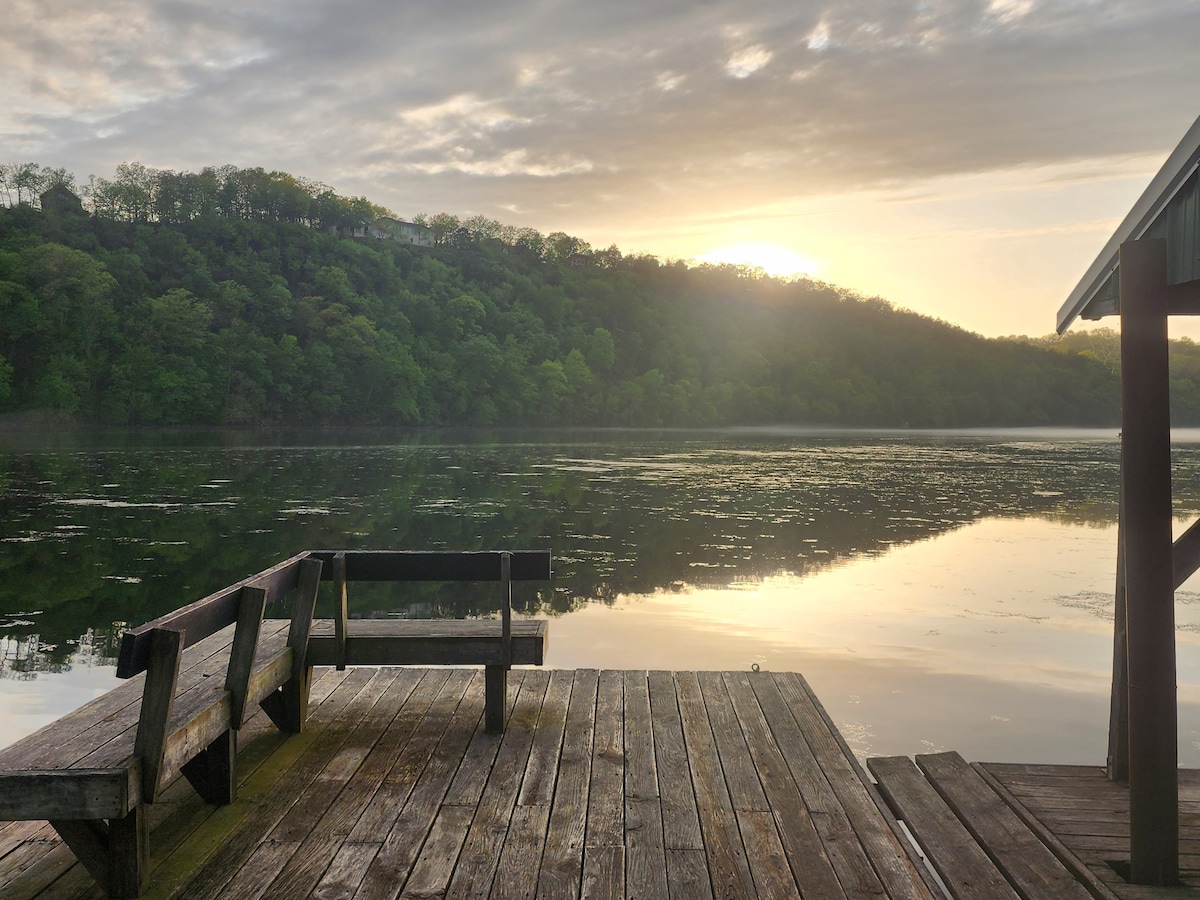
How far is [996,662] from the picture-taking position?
8133 mm

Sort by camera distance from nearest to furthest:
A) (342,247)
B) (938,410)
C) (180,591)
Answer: (180,591) → (342,247) → (938,410)

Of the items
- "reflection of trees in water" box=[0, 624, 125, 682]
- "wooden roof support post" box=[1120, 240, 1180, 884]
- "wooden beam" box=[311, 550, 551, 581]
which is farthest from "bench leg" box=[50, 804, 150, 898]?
"reflection of trees in water" box=[0, 624, 125, 682]

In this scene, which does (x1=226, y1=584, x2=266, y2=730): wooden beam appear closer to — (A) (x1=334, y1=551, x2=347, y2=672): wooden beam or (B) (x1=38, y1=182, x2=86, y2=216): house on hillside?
(A) (x1=334, y1=551, x2=347, y2=672): wooden beam

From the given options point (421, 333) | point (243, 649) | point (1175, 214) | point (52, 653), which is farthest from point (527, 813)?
point (421, 333)

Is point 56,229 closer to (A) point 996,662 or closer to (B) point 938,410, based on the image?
(A) point 996,662

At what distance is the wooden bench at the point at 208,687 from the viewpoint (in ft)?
9.42

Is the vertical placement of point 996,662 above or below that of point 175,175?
below

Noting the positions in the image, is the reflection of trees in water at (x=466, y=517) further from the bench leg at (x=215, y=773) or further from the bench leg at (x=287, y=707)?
the bench leg at (x=215, y=773)

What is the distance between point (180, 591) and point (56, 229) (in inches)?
3049

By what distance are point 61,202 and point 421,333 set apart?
31187 millimetres

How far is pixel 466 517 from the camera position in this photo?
1839 cm

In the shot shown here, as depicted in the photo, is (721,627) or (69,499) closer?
(721,627)

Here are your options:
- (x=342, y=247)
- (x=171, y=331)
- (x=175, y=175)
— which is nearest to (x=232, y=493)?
(x=171, y=331)

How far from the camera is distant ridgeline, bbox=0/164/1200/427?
69.5 metres
